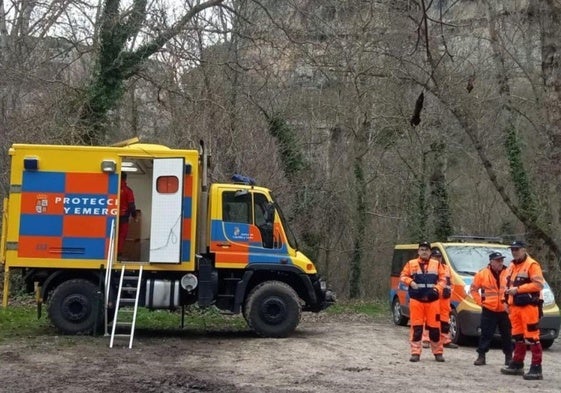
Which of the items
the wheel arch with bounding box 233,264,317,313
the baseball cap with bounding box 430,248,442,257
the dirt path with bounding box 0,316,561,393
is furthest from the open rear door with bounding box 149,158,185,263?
the baseball cap with bounding box 430,248,442,257

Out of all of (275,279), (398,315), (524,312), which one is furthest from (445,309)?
(398,315)

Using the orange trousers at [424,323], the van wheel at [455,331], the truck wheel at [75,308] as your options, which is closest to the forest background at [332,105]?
the van wheel at [455,331]

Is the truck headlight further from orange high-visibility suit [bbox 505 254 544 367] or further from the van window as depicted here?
the van window

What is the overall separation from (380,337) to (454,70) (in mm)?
9044

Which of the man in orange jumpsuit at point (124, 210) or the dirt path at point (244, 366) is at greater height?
the man in orange jumpsuit at point (124, 210)

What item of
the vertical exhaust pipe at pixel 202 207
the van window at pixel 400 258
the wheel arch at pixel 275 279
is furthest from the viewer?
the van window at pixel 400 258

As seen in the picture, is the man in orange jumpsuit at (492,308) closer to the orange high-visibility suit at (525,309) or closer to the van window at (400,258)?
the orange high-visibility suit at (525,309)

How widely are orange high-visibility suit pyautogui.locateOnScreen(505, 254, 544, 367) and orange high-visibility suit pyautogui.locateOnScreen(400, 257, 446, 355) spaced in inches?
55.4

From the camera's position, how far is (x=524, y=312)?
33.3ft

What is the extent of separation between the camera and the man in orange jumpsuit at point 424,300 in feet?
37.6

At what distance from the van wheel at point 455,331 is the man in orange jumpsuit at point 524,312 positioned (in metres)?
3.02

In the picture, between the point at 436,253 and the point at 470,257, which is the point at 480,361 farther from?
the point at 470,257

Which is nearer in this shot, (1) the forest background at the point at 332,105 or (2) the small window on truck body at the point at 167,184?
(2) the small window on truck body at the point at 167,184

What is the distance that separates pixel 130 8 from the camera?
1847 cm
